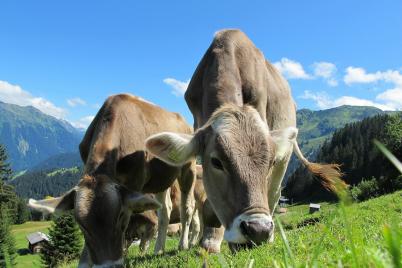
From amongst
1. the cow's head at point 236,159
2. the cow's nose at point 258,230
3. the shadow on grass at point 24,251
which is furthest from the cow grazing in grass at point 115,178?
the shadow on grass at point 24,251

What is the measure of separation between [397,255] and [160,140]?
5482mm

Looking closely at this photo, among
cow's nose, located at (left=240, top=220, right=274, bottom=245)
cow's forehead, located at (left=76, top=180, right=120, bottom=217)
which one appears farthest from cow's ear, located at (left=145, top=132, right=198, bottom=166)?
cow's nose, located at (left=240, top=220, right=274, bottom=245)

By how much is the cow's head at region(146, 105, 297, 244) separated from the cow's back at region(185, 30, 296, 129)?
1.17m

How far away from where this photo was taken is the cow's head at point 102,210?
19.9ft

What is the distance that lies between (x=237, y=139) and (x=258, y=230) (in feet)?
4.64

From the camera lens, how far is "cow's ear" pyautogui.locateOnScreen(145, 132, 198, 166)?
6.21 meters

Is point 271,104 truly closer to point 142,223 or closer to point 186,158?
point 186,158

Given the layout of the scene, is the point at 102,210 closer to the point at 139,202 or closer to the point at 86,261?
the point at 139,202

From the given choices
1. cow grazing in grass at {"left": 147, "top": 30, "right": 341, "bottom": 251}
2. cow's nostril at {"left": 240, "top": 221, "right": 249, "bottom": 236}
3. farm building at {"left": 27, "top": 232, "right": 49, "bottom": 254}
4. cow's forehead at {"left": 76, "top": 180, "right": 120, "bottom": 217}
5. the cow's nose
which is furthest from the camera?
farm building at {"left": 27, "top": 232, "right": 49, "bottom": 254}

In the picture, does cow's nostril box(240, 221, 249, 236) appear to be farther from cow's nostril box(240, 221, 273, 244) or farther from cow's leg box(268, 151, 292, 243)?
cow's leg box(268, 151, 292, 243)

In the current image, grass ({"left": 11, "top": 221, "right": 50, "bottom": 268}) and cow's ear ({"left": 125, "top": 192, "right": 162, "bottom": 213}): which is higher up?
cow's ear ({"left": 125, "top": 192, "right": 162, "bottom": 213})

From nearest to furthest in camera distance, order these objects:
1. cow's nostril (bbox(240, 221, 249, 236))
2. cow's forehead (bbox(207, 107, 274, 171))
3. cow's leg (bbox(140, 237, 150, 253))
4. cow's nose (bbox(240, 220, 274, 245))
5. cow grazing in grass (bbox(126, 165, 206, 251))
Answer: cow's nose (bbox(240, 220, 274, 245)) < cow's nostril (bbox(240, 221, 249, 236)) < cow's forehead (bbox(207, 107, 274, 171)) < cow grazing in grass (bbox(126, 165, 206, 251)) < cow's leg (bbox(140, 237, 150, 253))

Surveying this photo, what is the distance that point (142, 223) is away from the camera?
976cm

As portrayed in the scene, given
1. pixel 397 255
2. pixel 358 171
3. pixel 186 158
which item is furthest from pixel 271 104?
pixel 358 171
